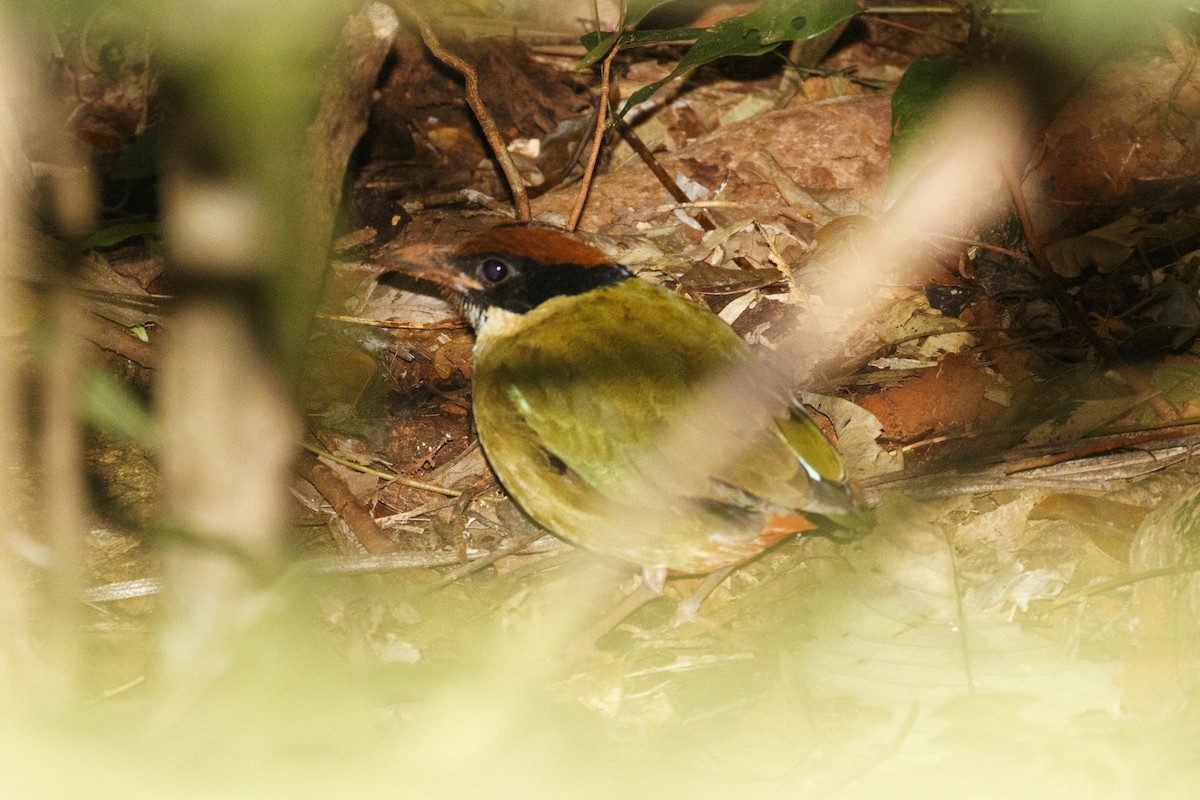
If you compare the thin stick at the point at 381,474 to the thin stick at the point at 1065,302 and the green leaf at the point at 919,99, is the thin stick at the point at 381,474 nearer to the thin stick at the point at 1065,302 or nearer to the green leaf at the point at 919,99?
the green leaf at the point at 919,99

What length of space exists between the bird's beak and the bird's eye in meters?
0.04

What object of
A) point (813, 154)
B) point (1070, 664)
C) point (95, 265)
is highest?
point (813, 154)

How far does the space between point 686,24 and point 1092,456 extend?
3.08 m

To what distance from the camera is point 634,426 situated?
10.7ft

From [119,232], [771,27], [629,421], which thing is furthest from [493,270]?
[119,232]

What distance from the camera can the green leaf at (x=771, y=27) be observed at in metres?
3.67

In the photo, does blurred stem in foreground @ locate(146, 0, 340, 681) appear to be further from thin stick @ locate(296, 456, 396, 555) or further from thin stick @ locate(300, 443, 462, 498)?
thin stick @ locate(300, 443, 462, 498)

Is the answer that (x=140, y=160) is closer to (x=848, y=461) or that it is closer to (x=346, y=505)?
(x=346, y=505)

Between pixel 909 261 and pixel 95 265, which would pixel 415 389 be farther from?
pixel 909 261

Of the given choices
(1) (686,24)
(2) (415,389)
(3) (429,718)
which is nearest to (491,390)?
(2) (415,389)

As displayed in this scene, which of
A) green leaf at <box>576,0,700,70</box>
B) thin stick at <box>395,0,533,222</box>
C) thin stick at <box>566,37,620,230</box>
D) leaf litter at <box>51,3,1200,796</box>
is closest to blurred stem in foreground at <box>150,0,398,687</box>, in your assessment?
leaf litter at <box>51,3,1200,796</box>

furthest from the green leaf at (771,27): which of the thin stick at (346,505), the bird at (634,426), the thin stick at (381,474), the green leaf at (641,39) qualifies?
the thin stick at (346,505)

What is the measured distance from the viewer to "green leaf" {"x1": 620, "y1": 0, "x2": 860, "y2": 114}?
3.67 metres

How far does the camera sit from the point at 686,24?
555 centimetres
